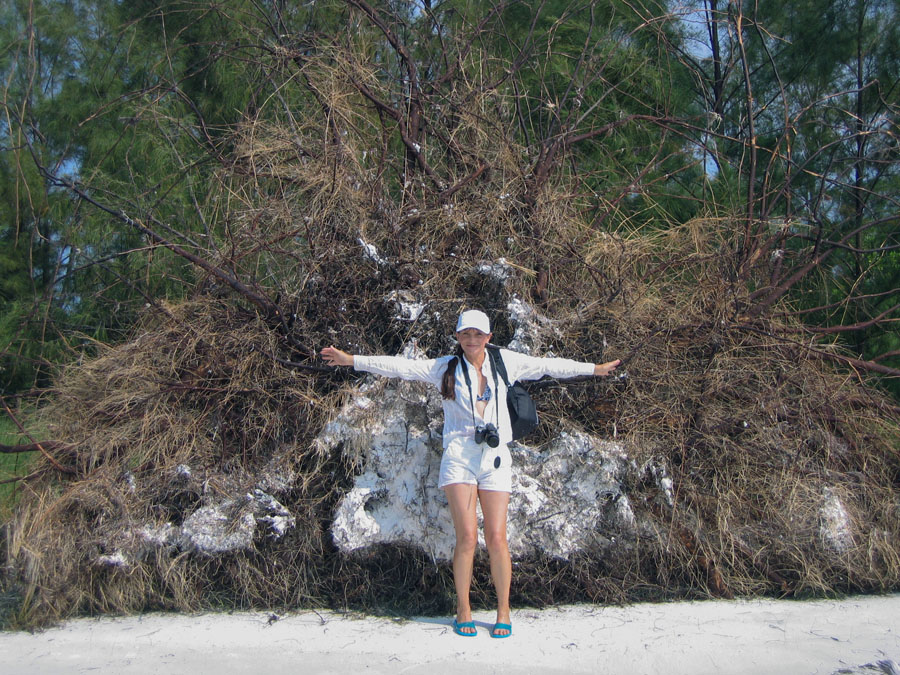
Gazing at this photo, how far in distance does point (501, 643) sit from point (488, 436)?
3.16 ft

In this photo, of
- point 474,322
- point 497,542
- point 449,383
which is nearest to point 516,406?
point 449,383

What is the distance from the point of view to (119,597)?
4.14 m

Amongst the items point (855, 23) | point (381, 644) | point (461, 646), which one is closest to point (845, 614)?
point (461, 646)

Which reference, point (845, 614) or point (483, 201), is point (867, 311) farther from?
point (483, 201)

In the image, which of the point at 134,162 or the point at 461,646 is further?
the point at 134,162

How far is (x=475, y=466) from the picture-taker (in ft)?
12.6

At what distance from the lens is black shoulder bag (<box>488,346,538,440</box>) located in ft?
13.1

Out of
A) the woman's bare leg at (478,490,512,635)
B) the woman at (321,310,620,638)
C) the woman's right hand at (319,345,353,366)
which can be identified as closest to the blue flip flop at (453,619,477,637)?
the woman at (321,310,620,638)

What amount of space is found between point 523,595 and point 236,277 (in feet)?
8.32

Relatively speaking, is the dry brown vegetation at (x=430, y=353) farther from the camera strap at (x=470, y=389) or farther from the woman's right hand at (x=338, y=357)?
the camera strap at (x=470, y=389)

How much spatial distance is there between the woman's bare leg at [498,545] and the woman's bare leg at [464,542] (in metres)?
0.07

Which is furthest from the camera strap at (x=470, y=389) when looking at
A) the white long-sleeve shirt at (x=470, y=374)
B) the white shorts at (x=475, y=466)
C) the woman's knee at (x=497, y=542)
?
the woman's knee at (x=497, y=542)

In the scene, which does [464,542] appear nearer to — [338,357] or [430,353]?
[338,357]

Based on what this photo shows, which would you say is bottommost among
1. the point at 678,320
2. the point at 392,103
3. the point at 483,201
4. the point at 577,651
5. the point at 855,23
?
the point at 577,651
